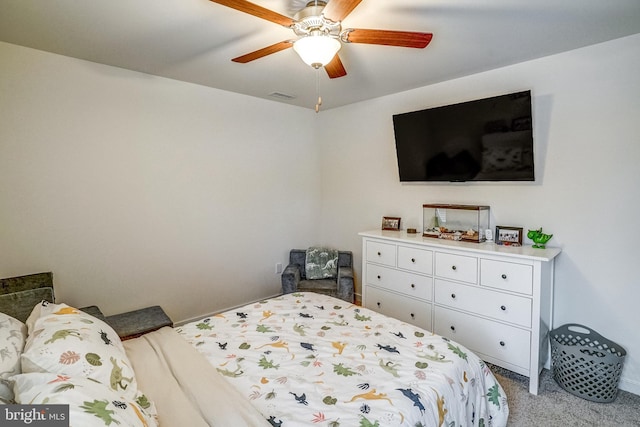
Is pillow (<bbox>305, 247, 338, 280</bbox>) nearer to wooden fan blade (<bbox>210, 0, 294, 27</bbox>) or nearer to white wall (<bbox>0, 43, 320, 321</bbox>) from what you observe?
white wall (<bbox>0, 43, 320, 321</bbox>)

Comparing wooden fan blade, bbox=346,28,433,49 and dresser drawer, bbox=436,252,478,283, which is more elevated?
wooden fan blade, bbox=346,28,433,49

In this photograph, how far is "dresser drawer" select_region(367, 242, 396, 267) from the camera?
3.09 meters

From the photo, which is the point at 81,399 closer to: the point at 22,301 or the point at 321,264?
the point at 22,301

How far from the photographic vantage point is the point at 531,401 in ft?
7.17

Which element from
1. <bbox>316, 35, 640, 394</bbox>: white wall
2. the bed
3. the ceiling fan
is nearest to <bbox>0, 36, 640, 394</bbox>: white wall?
<bbox>316, 35, 640, 394</bbox>: white wall

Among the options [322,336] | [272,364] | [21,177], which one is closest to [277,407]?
[272,364]

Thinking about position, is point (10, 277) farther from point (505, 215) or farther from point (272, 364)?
point (505, 215)

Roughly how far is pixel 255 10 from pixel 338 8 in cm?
39

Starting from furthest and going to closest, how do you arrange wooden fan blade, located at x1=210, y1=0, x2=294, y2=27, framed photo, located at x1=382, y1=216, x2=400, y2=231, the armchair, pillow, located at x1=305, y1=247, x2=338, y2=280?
pillow, located at x1=305, y1=247, x2=338, y2=280 < framed photo, located at x1=382, y1=216, x2=400, y2=231 < the armchair < wooden fan blade, located at x1=210, y1=0, x2=294, y2=27

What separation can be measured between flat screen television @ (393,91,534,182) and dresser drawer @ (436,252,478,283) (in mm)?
765

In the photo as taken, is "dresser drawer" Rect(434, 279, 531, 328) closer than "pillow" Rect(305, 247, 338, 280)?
Yes

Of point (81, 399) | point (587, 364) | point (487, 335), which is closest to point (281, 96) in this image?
point (487, 335)

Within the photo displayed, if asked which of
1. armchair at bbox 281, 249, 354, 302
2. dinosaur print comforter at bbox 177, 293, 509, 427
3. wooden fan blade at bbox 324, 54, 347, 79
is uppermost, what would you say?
wooden fan blade at bbox 324, 54, 347, 79

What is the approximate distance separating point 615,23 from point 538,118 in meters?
0.72
